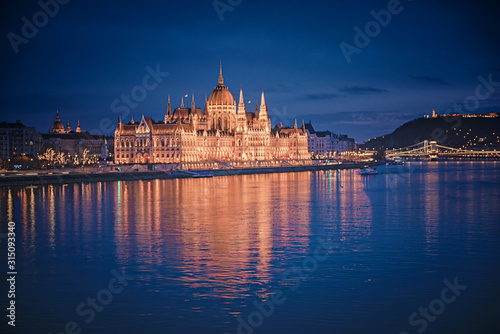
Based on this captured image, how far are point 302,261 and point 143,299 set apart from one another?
22.6ft

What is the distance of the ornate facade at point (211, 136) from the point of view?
123375 mm

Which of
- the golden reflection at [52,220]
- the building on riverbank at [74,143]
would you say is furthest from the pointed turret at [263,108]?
the golden reflection at [52,220]

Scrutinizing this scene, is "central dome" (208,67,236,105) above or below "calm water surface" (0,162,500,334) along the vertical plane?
above

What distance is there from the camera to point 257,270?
19125 mm

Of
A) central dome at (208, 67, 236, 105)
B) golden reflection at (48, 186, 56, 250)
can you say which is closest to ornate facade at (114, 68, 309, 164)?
central dome at (208, 67, 236, 105)

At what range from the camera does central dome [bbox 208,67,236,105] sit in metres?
150

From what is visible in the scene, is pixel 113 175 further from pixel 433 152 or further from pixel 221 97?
pixel 433 152

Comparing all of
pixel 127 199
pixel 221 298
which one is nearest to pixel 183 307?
pixel 221 298

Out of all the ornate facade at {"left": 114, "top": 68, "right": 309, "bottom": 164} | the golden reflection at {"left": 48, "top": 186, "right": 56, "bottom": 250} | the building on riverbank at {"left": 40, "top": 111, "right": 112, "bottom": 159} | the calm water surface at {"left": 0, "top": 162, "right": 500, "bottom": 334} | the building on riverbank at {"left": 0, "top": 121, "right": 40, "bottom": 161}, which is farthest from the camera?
the building on riverbank at {"left": 40, "top": 111, "right": 112, "bottom": 159}

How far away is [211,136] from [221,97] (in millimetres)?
15495

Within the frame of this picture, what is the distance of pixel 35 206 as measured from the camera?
41.5 m

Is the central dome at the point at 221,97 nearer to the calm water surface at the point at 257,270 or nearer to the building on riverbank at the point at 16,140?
the building on riverbank at the point at 16,140

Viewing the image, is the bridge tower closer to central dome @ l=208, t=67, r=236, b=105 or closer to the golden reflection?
central dome @ l=208, t=67, r=236, b=105

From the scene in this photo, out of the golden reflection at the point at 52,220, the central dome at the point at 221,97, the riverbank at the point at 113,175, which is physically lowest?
the golden reflection at the point at 52,220
